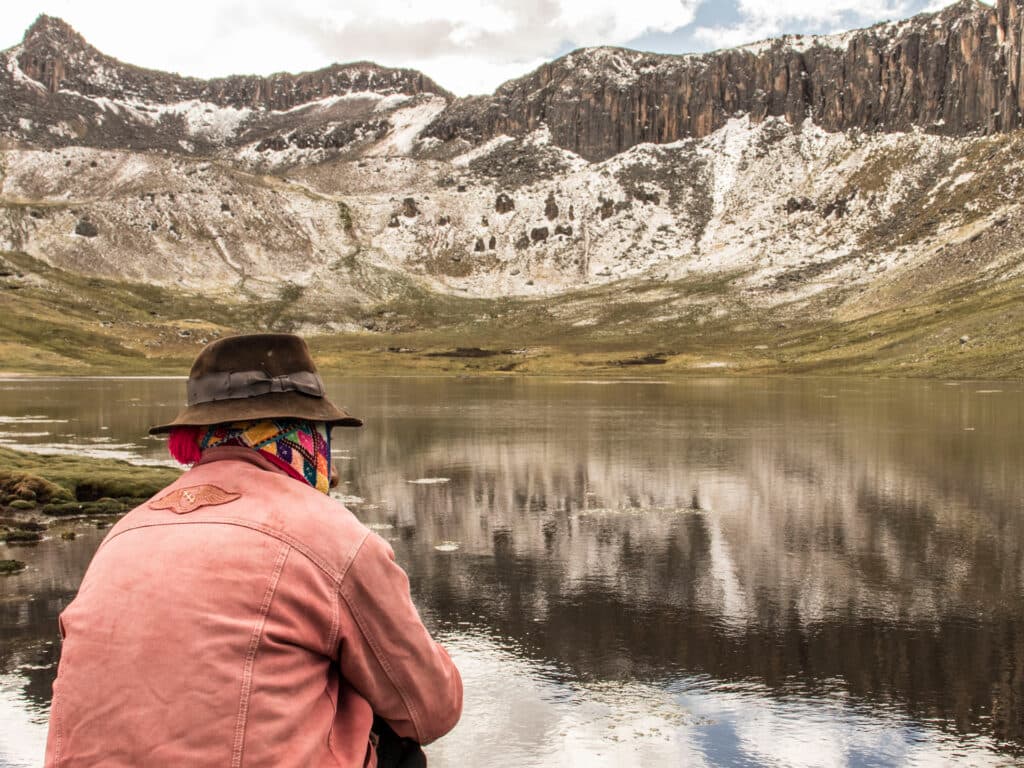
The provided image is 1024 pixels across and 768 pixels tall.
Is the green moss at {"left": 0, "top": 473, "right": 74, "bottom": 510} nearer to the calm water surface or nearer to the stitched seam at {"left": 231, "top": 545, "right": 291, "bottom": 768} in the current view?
the calm water surface

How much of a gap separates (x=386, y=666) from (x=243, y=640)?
2.39ft

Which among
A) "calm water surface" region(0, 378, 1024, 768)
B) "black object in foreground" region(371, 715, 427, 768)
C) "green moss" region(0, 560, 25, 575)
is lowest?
"calm water surface" region(0, 378, 1024, 768)

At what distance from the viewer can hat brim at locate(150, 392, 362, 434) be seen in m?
4.85

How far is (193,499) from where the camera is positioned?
4.44 m

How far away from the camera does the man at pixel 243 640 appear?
404 centimetres

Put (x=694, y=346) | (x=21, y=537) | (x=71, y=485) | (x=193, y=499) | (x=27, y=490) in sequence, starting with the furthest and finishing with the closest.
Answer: (x=694, y=346) → (x=71, y=485) → (x=27, y=490) → (x=21, y=537) → (x=193, y=499)

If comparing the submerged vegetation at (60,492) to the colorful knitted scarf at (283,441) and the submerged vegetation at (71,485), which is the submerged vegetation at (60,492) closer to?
the submerged vegetation at (71,485)

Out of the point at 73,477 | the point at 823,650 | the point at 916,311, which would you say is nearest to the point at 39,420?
the point at 73,477

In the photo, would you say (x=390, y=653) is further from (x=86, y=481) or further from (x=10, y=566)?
(x=86, y=481)

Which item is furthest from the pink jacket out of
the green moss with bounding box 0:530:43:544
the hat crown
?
the green moss with bounding box 0:530:43:544

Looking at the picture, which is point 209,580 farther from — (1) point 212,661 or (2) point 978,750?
(2) point 978,750

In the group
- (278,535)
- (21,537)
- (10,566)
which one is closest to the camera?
(278,535)

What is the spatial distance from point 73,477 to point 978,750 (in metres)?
26.4

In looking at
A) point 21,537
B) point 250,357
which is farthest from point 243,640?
point 21,537
